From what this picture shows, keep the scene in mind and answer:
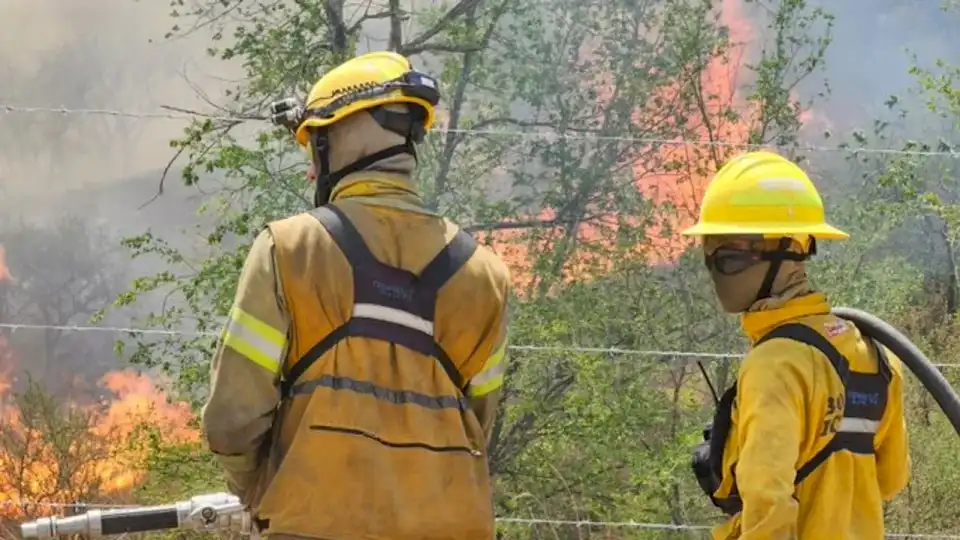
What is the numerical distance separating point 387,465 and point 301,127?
2.61 feet

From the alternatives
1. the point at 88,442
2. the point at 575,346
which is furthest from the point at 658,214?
the point at 88,442

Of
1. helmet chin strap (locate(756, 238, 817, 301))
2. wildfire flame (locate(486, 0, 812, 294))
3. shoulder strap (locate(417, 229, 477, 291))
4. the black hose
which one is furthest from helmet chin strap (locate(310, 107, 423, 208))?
wildfire flame (locate(486, 0, 812, 294))

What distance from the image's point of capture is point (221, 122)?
6457 mm

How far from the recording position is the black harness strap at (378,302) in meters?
2.68

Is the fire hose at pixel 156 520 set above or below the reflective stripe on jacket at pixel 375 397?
below

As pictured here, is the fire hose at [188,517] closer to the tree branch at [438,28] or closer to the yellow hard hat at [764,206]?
the yellow hard hat at [764,206]

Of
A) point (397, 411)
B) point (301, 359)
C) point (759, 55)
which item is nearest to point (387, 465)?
point (397, 411)

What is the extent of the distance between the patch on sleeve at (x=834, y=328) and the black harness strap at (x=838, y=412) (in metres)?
0.03

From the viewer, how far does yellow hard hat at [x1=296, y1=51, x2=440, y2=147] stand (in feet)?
9.27

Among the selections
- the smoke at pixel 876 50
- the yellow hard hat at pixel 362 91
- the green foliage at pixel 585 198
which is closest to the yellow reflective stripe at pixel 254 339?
the yellow hard hat at pixel 362 91

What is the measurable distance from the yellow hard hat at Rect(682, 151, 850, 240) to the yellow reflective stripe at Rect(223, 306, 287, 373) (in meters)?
1.07

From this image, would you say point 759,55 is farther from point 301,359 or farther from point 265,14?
point 301,359

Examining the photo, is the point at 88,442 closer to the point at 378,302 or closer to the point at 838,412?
the point at 378,302

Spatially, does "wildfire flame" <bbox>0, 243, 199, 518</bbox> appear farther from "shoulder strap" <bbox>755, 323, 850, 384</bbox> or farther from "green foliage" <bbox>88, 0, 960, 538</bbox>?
"shoulder strap" <bbox>755, 323, 850, 384</bbox>
